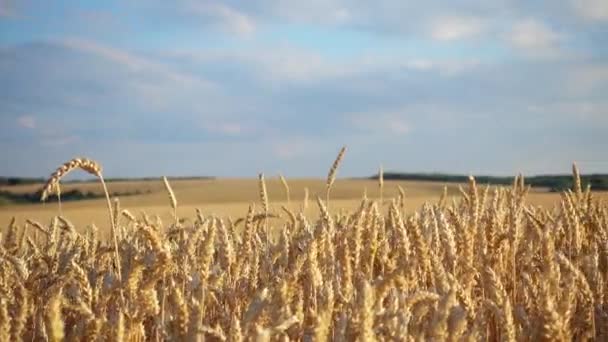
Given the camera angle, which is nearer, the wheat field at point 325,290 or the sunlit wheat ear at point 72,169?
the wheat field at point 325,290

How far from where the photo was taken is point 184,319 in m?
2.05

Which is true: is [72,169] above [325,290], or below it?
above

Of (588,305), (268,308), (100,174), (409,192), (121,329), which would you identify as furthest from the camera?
(409,192)

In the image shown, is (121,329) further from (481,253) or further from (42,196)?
(481,253)

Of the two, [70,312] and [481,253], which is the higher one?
[481,253]

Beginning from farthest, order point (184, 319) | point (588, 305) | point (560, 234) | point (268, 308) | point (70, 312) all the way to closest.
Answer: point (560, 234) → point (70, 312) → point (588, 305) → point (268, 308) → point (184, 319)

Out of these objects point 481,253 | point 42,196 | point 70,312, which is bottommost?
point 70,312

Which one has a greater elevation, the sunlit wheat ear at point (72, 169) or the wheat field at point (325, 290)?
the sunlit wheat ear at point (72, 169)

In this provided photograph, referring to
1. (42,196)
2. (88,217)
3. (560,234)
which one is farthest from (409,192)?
(42,196)

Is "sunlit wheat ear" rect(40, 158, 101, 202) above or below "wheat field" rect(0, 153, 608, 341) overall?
above

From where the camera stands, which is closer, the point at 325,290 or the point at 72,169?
the point at 325,290

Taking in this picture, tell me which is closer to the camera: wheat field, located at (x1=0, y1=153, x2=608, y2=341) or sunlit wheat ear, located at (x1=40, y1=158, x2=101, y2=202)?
wheat field, located at (x1=0, y1=153, x2=608, y2=341)

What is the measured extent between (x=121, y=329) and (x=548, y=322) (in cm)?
108

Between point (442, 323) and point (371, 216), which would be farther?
point (371, 216)
